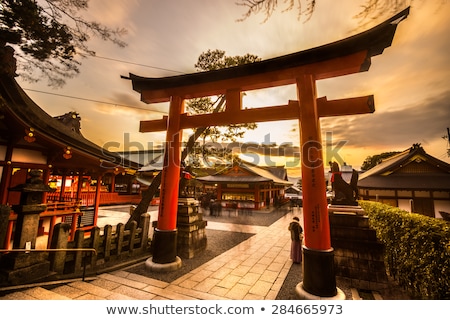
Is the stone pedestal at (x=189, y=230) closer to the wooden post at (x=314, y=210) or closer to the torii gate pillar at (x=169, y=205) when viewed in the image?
the torii gate pillar at (x=169, y=205)

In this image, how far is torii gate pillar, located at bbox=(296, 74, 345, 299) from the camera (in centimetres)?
321

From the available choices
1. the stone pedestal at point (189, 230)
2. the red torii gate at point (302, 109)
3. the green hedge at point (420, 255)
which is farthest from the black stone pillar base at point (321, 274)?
the stone pedestal at point (189, 230)

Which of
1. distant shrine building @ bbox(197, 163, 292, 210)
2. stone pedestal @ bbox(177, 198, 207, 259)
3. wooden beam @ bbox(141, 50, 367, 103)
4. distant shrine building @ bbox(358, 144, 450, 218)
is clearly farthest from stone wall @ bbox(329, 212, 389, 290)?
distant shrine building @ bbox(197, 163, 292, 210)

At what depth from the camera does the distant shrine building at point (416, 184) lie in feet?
36.7

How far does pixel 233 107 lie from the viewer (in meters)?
4.55

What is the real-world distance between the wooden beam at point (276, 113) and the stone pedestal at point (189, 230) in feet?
8.09

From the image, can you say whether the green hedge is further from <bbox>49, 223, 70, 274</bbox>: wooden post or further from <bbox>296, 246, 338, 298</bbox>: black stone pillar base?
<bbox>49, 223, 70, 274</bbox>: wooden post

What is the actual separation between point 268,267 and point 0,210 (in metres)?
5.55

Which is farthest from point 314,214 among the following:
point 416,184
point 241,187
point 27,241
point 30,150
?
point 241,187

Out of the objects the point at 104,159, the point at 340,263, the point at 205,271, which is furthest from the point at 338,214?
the point at 104,159

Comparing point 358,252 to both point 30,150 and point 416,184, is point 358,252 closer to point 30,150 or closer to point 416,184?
point 30,150
